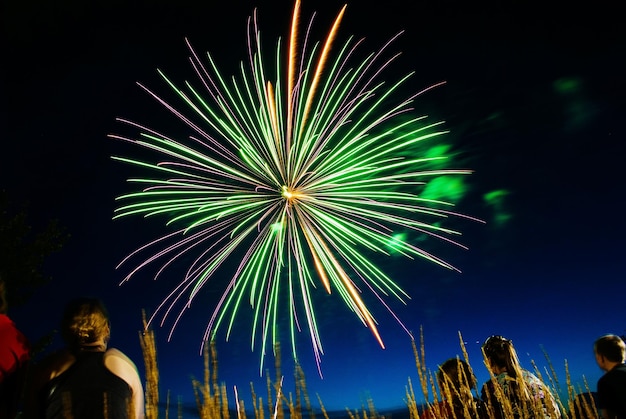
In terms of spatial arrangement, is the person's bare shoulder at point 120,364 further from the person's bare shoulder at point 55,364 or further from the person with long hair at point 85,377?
the person's bare shoulder at point 55,364

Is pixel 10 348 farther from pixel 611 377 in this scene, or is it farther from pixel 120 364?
pixel 611 377

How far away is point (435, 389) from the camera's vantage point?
280 centimetres

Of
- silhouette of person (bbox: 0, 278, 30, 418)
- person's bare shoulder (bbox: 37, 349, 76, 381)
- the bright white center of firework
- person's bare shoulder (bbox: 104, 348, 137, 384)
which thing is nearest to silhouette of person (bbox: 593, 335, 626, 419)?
person's bare shoulder (bbox: 104, 348, 137, 384)

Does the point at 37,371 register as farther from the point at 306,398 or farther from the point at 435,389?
the point at 435,389

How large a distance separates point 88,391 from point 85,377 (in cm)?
8

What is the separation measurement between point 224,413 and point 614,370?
406 centimetres

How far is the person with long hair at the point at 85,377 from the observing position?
2.60 m

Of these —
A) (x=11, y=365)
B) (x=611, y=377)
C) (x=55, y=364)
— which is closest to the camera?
(x=55, y=364)

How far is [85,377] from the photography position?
8.66ft

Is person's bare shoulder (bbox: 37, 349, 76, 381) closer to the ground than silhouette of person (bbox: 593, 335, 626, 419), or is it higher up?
higher up

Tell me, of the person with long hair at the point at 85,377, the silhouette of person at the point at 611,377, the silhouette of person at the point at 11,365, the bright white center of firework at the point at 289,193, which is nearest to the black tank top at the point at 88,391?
the person with long hair at the point at 85,377

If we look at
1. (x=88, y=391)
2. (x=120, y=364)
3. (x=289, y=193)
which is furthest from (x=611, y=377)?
(x=289, y=193)

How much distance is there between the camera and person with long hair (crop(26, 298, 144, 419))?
8.54 ft

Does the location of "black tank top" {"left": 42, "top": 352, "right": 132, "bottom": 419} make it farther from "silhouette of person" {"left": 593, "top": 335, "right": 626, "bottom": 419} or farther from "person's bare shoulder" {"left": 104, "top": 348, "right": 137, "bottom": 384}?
"silhouette of person" {"left": 593, "top": 335, "right": 626, "bottom": 419}
